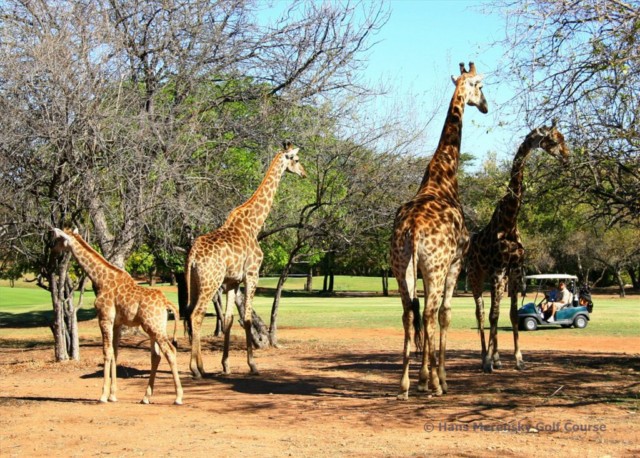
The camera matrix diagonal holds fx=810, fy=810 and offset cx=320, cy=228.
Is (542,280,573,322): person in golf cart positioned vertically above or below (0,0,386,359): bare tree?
below

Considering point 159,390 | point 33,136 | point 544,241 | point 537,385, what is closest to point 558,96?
point 537,385

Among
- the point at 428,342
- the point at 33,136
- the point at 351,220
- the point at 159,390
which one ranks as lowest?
the point at 159,390

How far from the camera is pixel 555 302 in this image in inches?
1100

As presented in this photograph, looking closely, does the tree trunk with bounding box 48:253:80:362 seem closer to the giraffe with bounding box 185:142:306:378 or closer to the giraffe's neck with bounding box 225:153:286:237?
the giraffe with bounding box 185:142:306:378

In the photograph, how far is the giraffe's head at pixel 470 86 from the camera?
13477 millimetres

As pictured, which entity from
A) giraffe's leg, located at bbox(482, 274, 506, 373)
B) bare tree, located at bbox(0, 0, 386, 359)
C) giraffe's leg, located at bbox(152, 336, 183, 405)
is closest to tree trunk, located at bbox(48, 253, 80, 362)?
bare tree, located at bbox(0, 0, 386, 359)

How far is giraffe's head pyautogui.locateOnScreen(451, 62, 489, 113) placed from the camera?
1348 centimetres

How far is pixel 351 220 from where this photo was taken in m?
19.0

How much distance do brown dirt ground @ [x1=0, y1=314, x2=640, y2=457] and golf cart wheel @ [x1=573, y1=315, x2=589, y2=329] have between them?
1112 centimetres

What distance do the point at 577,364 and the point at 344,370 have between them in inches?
178

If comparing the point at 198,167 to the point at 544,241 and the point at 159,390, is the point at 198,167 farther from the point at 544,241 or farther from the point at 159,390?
the point at 544,241

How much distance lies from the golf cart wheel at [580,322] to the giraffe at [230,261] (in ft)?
51.4

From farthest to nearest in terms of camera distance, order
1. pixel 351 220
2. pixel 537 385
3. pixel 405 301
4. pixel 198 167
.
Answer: pixel 351 220, pixel 198 167, pixel 537 385, pixel 405 301

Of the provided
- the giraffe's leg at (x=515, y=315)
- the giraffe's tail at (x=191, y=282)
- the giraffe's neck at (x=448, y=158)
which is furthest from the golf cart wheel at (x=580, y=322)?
the giraffe's tail at (x=191, y=282)
